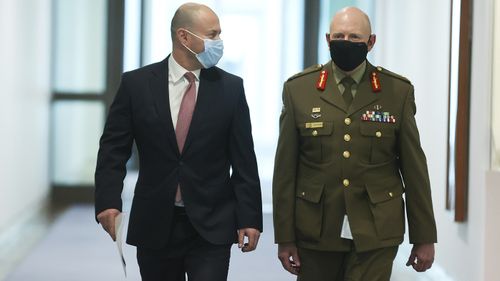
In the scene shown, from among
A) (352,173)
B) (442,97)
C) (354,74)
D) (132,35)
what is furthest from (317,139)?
(132,35)

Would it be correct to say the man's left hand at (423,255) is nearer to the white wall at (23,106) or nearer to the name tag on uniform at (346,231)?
the name tag on uniform at (346,231)

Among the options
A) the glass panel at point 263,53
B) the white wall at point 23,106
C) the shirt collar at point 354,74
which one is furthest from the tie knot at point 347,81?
the glass panel at point 263,53

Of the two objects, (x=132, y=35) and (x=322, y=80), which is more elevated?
(x=132, y=35)

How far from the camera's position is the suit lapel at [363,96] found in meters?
2.73

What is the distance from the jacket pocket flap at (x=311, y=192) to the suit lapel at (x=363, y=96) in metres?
0.26

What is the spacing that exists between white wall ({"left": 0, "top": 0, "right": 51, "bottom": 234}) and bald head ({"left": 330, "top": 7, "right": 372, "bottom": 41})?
4274mm

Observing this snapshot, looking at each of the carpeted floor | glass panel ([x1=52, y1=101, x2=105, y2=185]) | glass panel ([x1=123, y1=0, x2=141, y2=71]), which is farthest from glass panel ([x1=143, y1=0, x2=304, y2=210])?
the carpeted floor

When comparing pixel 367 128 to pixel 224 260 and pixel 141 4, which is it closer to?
pixel 224 260

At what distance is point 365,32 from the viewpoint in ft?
8.87

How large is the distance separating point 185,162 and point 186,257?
325 mm

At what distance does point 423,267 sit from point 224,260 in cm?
65

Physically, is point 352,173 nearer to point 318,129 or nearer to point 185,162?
point 318,129

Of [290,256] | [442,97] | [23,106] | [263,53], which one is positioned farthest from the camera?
[263,53]

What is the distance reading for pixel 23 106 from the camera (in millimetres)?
7434
